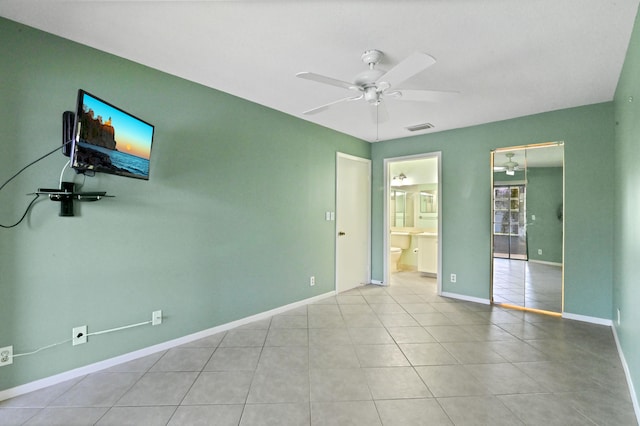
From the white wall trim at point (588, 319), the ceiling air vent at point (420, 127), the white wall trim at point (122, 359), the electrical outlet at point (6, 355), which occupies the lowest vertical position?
the white wall trim at point (122, 359)

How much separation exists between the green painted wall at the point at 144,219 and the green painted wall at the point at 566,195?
2.17m

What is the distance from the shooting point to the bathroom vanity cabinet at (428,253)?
559cm

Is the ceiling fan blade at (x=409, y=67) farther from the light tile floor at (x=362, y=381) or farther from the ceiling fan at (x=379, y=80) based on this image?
the light tile floor at (x=362, y=381)

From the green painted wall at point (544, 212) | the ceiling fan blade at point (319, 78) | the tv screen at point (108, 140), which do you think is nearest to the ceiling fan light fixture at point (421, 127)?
the green painted wall at point (544, 212)

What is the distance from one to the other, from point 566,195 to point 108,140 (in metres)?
4.69

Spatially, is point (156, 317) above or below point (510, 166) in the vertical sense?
below

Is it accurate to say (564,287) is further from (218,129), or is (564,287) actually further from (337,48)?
(218,129)

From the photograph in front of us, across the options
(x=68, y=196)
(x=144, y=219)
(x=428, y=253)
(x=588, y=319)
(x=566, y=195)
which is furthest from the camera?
(x=428, y=253)

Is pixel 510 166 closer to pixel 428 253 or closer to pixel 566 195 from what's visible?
pixel 566 195

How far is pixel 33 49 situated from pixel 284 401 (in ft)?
9.83

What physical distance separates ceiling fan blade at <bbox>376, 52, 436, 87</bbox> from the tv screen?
1896 mm

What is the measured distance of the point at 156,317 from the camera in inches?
101

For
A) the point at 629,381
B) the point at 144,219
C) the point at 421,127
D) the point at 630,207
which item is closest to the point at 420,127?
the point at 421,127

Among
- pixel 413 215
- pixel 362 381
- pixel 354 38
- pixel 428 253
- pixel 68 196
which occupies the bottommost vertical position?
pixel 362 381
